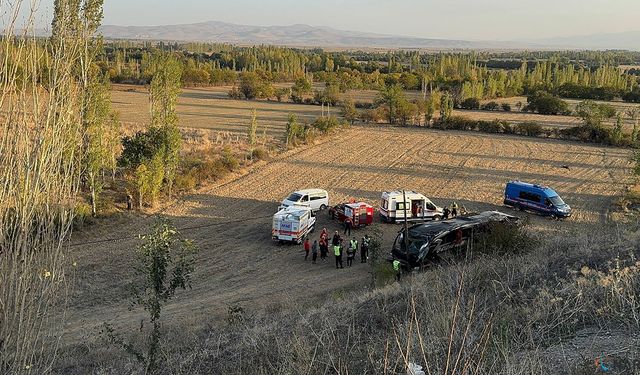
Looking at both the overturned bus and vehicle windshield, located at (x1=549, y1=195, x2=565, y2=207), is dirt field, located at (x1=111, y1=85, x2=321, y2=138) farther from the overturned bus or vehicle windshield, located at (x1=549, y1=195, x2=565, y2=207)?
the overturned bus

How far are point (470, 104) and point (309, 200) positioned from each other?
4211 cm

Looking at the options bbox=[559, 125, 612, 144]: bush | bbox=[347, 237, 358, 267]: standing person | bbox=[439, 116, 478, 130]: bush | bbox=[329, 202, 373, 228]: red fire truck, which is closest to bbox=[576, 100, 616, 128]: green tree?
bbox=[559, 125, 612, 144]: bush

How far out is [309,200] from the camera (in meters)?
19.5

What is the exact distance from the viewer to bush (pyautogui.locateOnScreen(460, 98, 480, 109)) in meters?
56.8

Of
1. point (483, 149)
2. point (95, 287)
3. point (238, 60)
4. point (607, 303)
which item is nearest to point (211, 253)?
point (95, 287)

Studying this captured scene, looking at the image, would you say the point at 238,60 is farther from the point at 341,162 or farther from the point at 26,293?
the point at 26,293

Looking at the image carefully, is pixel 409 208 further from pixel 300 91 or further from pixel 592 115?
pixel 300 91

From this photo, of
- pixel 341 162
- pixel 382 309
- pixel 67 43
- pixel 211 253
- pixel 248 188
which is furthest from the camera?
pixel 341 162

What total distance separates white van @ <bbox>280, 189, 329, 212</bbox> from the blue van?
23.7ft

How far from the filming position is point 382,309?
7852mm

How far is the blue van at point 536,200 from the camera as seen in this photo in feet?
63.5

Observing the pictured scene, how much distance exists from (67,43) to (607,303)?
19.0 ft

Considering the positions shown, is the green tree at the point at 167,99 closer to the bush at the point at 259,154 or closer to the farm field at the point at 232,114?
the bush at the point at 259,154

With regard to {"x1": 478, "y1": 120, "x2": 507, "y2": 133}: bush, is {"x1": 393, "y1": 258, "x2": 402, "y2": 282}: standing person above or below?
below
